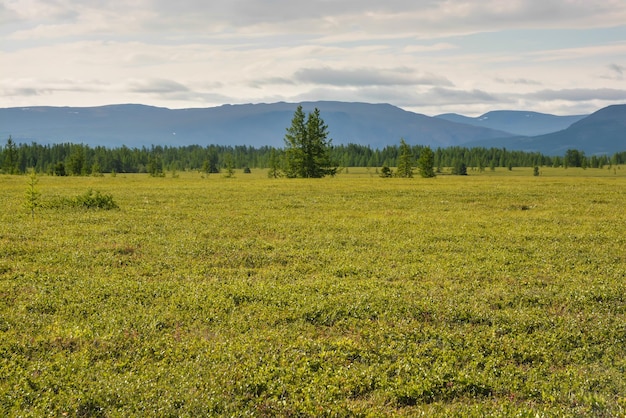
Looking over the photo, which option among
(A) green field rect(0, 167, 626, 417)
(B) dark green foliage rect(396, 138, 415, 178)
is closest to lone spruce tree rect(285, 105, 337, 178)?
(B) dark green foliage rect(396, 138, 415, 178)

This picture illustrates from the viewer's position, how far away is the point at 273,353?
11094mm

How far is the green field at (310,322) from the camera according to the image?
370 inches

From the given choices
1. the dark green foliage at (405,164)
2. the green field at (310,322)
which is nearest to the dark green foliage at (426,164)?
the dark green foliage at (405,164)

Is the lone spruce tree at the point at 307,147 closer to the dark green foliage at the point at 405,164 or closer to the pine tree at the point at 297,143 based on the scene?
A: the pine tree at the point at 297,143

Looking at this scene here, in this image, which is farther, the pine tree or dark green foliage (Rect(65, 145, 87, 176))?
dark green foliage (Rect(65, 145, 87, 176))

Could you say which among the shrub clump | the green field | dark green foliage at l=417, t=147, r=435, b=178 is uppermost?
dark green foliage at l=417, t=147, r=435, b=178

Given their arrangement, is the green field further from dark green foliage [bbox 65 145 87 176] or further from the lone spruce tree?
dark green foliage [bbox 65 145 87 176]

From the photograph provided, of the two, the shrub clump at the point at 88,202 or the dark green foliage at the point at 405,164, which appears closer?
the shrub clump at the point at 88,202

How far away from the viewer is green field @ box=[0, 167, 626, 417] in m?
9.40

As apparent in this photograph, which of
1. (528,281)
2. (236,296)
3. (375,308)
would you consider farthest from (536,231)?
(236,296)

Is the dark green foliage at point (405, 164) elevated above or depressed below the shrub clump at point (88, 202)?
above

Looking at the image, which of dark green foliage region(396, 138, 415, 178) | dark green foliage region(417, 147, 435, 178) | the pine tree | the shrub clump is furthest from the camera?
dark green foliage region(396, 138, 415, 178)

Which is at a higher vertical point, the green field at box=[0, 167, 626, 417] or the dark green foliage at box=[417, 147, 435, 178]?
the dark green foliage at box=[417, 147, 435, 178]

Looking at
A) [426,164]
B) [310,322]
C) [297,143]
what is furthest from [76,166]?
[310,322]
